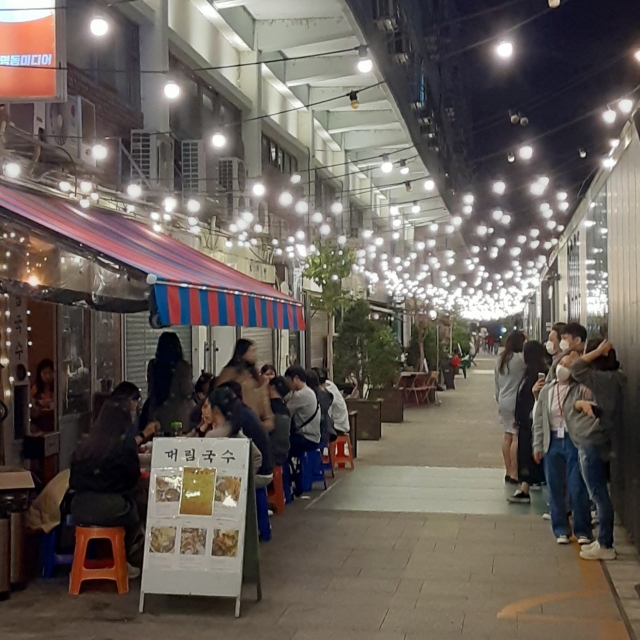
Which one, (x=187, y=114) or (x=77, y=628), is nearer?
(x=77, y=628)

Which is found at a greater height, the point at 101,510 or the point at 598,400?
the point at 598,400

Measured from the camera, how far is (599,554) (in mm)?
8219

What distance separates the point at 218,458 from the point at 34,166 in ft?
16.5

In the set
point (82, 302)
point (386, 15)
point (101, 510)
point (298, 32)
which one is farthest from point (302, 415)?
point (386, 15)

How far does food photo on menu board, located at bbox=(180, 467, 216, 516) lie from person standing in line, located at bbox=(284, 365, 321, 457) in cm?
423

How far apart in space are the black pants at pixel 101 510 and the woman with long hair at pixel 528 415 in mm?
4890

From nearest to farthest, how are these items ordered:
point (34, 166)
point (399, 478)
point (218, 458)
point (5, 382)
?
point (218, 458)
point (5, 382)
point (34, 166)
point (399, 478)

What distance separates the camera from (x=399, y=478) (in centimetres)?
1302

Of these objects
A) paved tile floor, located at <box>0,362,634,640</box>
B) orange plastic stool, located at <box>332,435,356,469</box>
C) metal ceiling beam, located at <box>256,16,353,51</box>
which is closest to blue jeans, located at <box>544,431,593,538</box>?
paved tile floor, located at <box>0,362,634,640</box>

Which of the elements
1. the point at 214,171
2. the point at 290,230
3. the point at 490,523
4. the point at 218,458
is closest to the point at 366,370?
the point at 290,230

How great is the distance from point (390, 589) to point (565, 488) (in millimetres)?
2594

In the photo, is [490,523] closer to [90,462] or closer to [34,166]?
[90,462]

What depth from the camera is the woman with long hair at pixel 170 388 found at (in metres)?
10.2

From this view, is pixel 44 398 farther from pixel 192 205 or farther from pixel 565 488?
pixel 565 488
